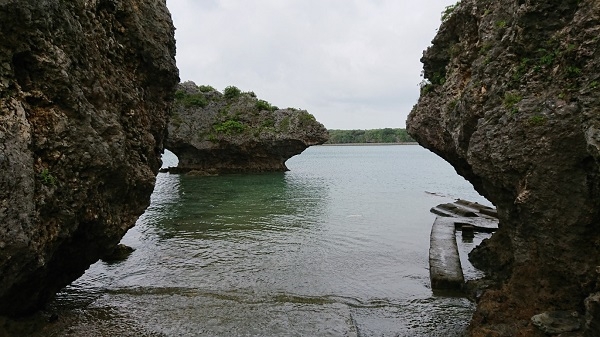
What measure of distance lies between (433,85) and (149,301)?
1103 cm

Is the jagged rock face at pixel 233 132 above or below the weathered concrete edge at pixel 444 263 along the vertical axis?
above

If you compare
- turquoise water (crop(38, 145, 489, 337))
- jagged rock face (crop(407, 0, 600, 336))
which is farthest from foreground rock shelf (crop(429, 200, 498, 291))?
jagged rock face (crop(407, 0, 600, 336))

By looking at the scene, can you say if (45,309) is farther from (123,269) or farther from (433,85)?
(433,85)

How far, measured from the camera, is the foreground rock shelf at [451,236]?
36.4 ft

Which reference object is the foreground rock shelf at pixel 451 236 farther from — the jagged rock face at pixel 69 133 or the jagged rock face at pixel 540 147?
the jagged rock face at pixel 69 133

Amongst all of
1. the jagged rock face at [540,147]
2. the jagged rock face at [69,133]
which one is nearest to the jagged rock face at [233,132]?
the jagged rock face at [69,133]

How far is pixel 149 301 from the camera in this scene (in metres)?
9.94

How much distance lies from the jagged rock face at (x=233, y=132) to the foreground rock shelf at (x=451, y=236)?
2524 centimetres

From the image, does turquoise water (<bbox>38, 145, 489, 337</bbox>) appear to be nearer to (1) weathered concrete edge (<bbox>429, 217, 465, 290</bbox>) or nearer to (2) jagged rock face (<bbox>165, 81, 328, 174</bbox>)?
(1) weathered concrete edge (<bbox>429, 217, 465, 290</bbox>)

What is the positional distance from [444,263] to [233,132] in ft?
122

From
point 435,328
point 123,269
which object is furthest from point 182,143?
point 435,328

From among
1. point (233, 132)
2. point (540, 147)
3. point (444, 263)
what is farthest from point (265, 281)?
point (233, 132)

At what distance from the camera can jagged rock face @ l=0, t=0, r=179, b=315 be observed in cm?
602

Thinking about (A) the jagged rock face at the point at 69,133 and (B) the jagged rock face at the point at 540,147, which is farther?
(B) the jagged rock face at the point at 540,147
